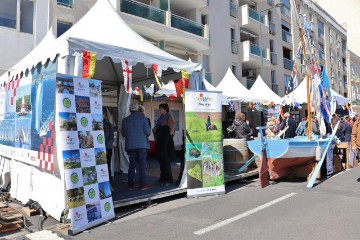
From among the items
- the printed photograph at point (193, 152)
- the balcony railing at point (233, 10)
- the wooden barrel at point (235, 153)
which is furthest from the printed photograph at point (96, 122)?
the balcony railing at point (233, 10)

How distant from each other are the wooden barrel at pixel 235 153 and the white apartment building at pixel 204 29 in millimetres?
4773

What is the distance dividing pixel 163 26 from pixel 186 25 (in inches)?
95.0

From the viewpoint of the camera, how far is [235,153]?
9500mm

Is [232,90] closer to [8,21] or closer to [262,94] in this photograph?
[262,94]

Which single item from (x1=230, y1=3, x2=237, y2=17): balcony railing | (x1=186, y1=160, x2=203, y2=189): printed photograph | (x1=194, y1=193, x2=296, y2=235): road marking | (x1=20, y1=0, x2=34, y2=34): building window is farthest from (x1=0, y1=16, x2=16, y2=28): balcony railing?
(x1=230, y1=3, x2=237, y2=17): balcony railing

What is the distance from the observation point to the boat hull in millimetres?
8156

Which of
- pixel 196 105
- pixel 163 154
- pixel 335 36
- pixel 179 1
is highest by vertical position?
pixel 335 36

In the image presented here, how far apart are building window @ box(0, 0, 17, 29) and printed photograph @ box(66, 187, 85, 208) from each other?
33.3 feet

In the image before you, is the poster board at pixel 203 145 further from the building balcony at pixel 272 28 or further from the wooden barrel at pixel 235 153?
the building balcony at pixel 272 28

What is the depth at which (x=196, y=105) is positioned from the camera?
716 cm

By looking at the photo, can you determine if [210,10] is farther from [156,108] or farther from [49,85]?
[49,85]

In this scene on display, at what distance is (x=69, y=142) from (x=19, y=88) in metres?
2.79

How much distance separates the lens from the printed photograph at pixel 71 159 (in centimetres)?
494

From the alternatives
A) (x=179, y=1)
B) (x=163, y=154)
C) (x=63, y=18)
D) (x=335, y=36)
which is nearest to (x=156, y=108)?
(x=63, y=18)
